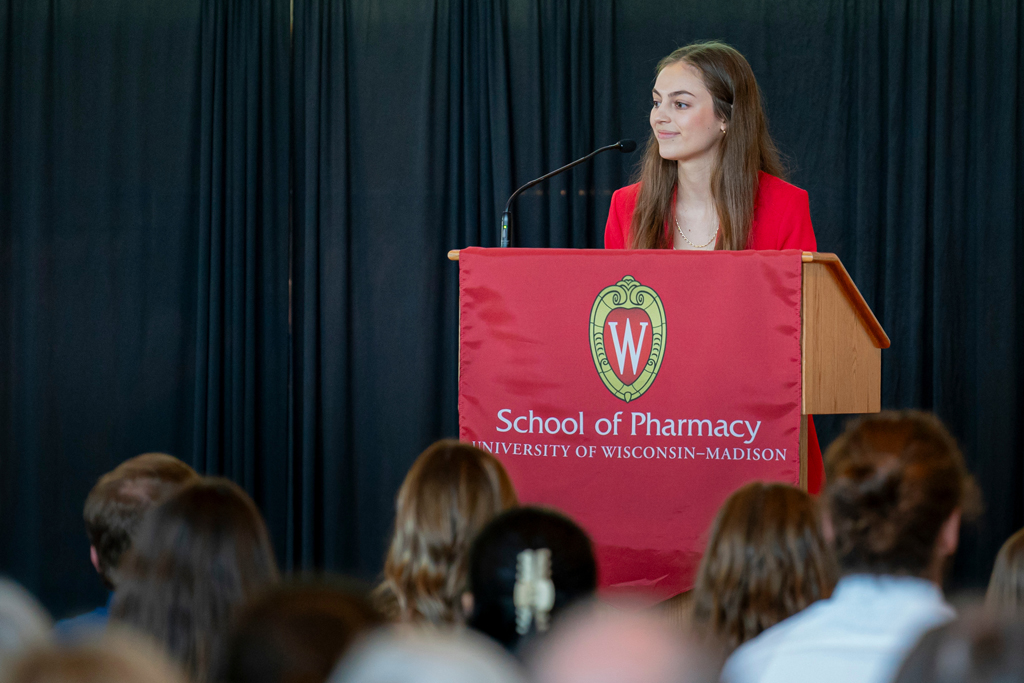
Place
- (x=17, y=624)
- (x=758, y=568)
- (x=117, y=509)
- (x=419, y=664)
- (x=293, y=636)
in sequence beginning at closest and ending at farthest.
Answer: (x=419, y=664) → (x=293, y=636) → (x=17, y=624) → (x=758, y=568) → (x=117, y=509)

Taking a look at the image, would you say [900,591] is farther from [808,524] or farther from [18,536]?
[18,536]

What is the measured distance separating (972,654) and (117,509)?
1.54m

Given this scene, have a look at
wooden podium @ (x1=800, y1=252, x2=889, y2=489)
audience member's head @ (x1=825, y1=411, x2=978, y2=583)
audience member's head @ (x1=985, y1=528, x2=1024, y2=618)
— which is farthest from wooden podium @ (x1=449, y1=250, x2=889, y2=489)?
audience member's head @ (x1=825, y1=411, x2=978, y2=583)

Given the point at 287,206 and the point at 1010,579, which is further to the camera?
the point at 287,206

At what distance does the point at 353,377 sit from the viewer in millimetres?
4832

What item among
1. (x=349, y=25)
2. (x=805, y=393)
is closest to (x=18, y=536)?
(x=349, y=25)

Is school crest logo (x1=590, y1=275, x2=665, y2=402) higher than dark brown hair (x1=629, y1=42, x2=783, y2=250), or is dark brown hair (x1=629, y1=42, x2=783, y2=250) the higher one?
dark brown hair (x1=629, y1=42, x2=783, y2=250)

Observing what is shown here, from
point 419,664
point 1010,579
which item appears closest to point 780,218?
point 1010,579

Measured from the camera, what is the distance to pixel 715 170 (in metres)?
3.06

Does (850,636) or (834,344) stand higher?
(834,344)

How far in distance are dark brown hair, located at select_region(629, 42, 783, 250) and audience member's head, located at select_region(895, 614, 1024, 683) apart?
2.30 meters

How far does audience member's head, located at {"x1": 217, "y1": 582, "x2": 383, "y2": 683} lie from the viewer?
79cm

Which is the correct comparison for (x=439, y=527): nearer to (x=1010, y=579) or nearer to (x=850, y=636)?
(x=850, y=636)

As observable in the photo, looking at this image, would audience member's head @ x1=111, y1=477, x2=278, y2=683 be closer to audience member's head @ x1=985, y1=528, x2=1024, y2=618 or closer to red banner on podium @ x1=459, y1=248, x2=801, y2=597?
audience member's head @ x1=985, y1=528, x2=1024, y2=618
